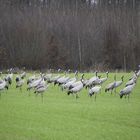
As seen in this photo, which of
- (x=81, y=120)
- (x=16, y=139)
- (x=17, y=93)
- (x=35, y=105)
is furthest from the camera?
(x=17, y=93)

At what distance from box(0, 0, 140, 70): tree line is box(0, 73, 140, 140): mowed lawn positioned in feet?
115

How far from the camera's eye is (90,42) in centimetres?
6725

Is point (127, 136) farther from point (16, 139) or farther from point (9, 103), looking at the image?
point (9, 103)

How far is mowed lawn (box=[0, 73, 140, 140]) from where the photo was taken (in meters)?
16.0

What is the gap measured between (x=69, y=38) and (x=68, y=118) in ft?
162

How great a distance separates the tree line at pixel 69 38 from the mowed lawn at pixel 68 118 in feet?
115

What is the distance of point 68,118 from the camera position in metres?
18.8

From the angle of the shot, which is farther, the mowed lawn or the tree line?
the tree line

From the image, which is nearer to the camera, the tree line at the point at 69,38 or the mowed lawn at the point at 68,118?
the mowed lawn at the point at 68,118

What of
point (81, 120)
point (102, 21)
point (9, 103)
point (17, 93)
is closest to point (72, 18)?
point (102, 21)

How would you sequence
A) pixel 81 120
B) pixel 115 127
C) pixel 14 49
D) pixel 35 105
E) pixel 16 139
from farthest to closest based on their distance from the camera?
pixel 14 49, pixel 35 105, pixel 81 120, pixel 115 127, pixel 16 139

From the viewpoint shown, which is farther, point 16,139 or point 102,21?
point 102,21

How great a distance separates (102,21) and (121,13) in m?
5.13

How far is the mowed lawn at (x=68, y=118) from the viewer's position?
52.5ft
